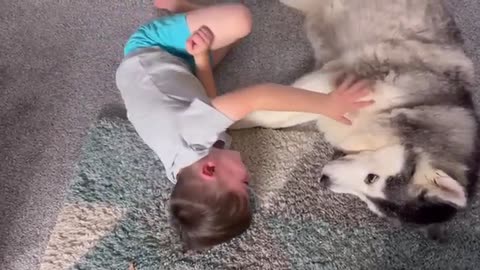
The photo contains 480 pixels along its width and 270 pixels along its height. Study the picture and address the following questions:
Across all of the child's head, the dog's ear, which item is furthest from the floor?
the dog's ear

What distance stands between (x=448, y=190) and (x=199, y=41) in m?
0.70

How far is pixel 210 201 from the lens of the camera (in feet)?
4.88

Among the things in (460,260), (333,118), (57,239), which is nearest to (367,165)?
(333,118)

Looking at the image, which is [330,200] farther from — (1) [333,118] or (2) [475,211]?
(2) [475,211]

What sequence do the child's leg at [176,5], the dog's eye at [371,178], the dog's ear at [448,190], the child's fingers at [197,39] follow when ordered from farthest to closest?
the child's leg at [176,5]
the child's fingers at [197,39]
the dog's eye at [371,178]
the dog's ear at [448,190]

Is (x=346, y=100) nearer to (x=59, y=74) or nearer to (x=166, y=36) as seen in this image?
(x=166, y=36)

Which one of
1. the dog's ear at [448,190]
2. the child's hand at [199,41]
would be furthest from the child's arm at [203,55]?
the dog's ear at [448,190]

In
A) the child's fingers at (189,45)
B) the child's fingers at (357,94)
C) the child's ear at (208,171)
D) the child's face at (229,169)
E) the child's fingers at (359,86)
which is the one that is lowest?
the child's face at (229,169)

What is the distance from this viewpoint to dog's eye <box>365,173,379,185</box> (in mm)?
1545

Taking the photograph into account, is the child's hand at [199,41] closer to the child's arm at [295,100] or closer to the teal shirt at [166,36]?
the teal shirt at [166,36]

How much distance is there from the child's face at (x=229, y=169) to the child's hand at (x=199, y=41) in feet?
0.91

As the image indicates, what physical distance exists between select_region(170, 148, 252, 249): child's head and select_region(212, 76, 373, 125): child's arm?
4.8 inches

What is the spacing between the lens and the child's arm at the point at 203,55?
1695mm

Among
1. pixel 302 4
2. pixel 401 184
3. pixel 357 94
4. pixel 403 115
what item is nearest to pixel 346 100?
pixel 357 94
